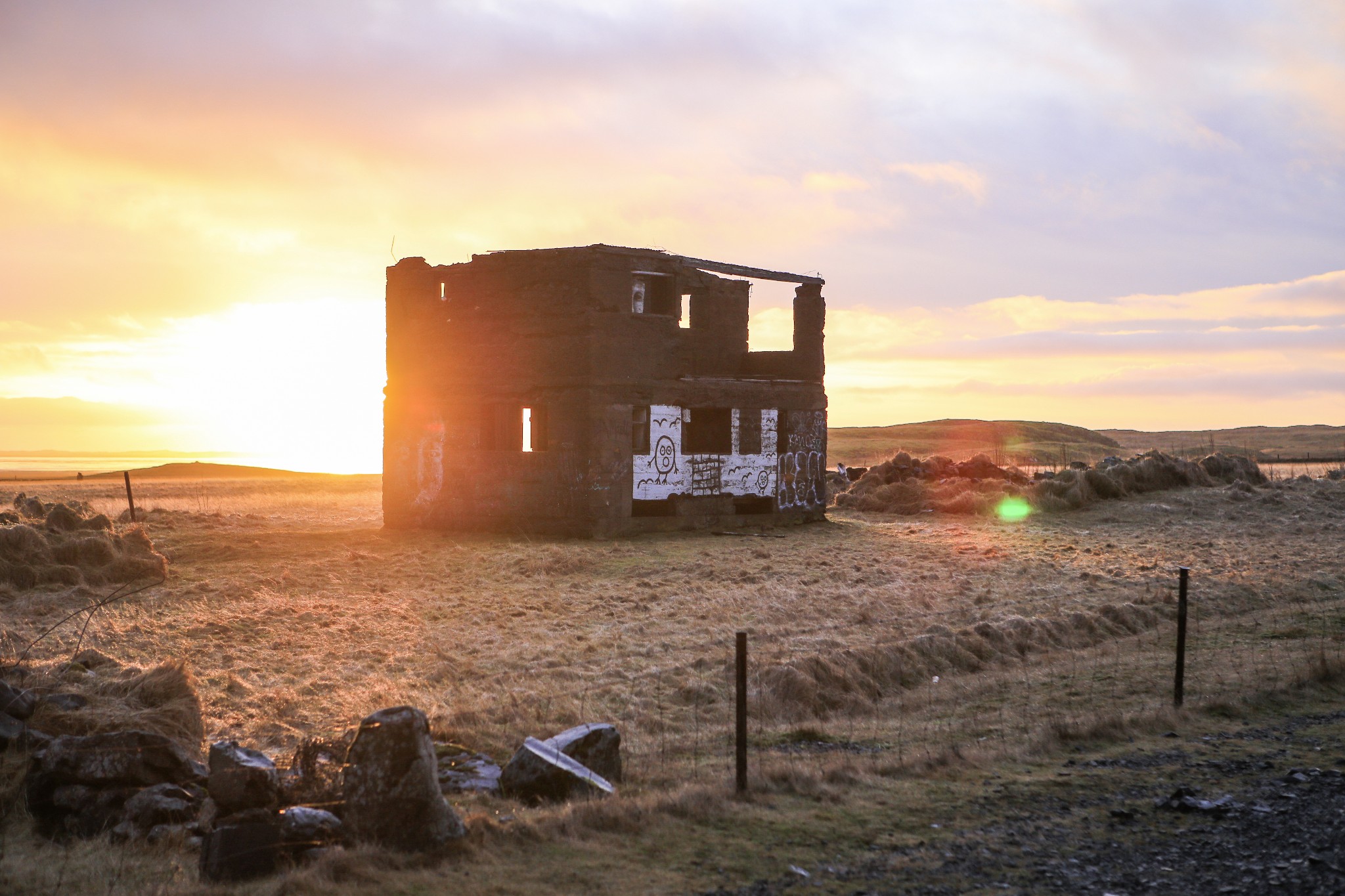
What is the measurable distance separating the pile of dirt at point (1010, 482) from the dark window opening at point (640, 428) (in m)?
12.9

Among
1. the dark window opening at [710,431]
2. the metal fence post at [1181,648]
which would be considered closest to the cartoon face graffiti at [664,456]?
the dark window opening at [710,431]

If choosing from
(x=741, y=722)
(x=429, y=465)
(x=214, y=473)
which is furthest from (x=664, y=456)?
(x=214, y=473)

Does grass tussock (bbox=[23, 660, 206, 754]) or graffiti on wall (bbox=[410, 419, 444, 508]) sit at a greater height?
graffiti on wall (bbox=[410, 419, 444, 508])

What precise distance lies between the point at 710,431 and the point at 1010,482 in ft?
49.2

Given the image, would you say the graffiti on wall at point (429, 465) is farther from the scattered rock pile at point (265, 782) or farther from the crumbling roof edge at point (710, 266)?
the scattered rock pile at point (265, 782)

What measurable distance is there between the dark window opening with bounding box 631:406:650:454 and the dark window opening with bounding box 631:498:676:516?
4.31ft

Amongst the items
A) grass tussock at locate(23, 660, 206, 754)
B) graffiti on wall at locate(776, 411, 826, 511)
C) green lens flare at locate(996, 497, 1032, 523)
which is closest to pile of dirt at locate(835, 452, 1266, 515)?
green lens flare at locate(996, 497, 1032, 523)

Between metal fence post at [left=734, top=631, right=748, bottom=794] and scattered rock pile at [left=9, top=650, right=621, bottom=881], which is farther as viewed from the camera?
metal fence post at [left=734, top=631, right=748, bottom=794]

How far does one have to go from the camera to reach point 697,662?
12.8m

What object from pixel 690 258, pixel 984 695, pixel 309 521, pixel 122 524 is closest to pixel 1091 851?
pixel 984 695

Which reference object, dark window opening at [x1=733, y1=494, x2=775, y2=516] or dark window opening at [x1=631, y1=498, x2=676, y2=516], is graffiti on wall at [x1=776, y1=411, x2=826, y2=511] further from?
dark window opening at [x1=631, y1=498, x2=676, y2=516]

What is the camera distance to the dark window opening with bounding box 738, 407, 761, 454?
27.9 m

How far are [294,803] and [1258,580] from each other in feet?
57.1

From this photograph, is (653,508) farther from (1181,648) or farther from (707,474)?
(1181,648)
